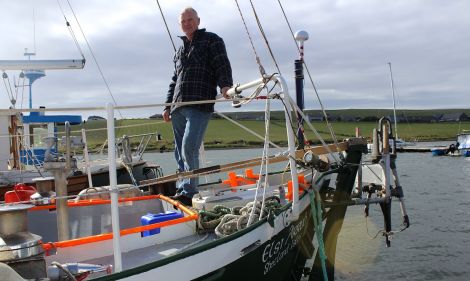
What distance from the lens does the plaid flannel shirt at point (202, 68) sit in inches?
264

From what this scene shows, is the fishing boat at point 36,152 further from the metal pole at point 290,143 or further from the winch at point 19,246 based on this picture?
the winch at point 19,246

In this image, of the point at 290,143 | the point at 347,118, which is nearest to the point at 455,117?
the point at 347,118

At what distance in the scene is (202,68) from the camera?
6.81 meters

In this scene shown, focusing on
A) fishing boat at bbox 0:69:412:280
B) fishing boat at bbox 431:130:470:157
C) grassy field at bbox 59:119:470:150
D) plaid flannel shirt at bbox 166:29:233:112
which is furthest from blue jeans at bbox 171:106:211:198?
grassy field at bbox 59:119:470:150

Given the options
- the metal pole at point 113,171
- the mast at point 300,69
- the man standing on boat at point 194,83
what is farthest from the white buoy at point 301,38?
the metal pole at point 113,171

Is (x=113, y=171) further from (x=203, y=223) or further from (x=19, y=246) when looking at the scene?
(x=203, y=223)

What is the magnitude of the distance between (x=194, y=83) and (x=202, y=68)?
0.78ft

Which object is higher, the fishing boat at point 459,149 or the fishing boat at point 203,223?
the fishing boat at point 203,223

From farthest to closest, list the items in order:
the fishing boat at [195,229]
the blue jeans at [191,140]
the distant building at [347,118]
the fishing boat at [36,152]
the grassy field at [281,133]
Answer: the distant building at [347,118] < the grassy field at [281,133] < the fishing boat at [36,152] < the blue jeans at [191,140] < the fishing boat at [195,229]

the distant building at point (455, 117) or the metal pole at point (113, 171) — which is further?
the distant building at point (455, 117)

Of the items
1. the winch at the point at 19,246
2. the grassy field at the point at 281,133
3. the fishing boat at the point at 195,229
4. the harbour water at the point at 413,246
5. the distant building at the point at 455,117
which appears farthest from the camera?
the distant building at the point at 455,117

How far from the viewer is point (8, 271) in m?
2.87

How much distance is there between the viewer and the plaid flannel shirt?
6.70 m

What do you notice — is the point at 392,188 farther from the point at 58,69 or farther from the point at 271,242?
the point at 58,69
